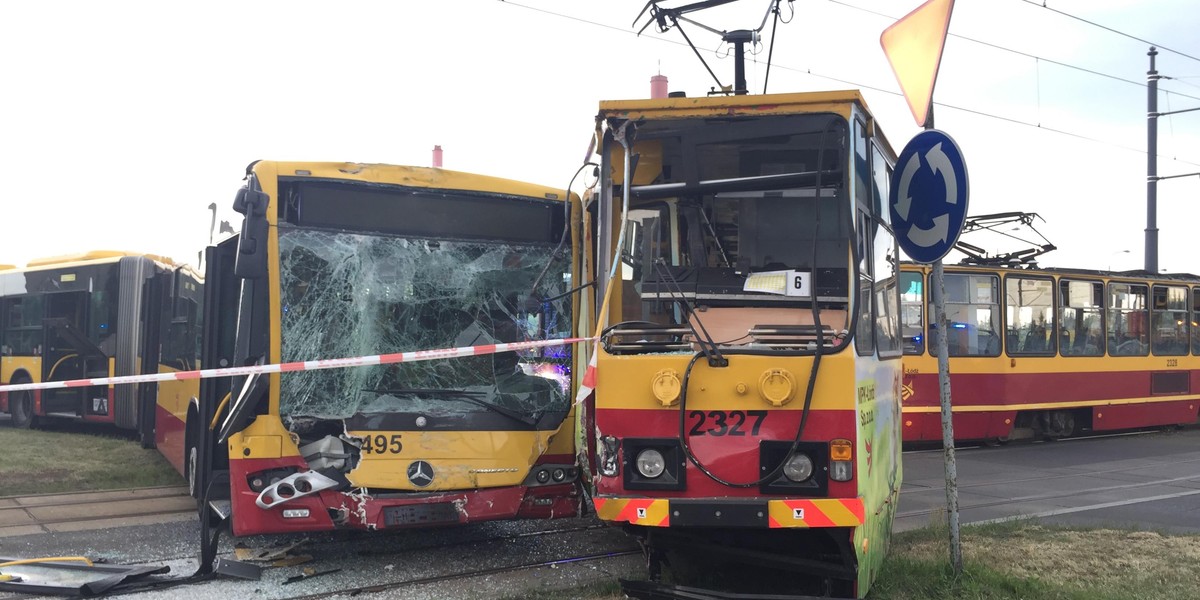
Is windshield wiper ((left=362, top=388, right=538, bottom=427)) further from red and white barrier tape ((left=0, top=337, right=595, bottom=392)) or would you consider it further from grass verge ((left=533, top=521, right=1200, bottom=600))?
grass verge ((left=533, top=521, right=1200, bottom=600))

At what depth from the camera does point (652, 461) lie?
5234 millimetres

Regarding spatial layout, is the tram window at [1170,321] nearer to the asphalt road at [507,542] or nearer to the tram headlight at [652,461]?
the asphalt road at [507,542]

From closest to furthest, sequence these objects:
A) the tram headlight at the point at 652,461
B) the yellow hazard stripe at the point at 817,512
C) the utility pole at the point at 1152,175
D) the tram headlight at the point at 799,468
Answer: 1. the yellow hazard stripe at the point at 817,512
2. the tram headlight at the point at 799,468
3. the tram headlight at the point at 652,461
4. the utility pole at the point at 1152,175

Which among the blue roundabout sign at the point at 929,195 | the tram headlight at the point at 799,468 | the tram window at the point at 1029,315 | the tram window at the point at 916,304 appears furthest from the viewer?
the tram window at the point at 1029,315

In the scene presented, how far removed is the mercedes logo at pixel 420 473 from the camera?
6.46m

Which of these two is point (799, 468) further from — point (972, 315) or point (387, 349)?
point (972, 315)

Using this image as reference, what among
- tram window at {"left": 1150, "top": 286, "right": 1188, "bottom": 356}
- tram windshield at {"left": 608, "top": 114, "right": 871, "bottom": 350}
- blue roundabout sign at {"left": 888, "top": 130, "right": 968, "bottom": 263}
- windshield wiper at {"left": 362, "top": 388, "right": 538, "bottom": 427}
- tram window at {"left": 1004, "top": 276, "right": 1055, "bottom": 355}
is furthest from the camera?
tram window at {"left": 1150, "top": 286, "right": 1188, "bottom": 356}

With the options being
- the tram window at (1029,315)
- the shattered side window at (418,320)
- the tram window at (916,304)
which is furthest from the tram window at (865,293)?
the tram window at (1029,315)

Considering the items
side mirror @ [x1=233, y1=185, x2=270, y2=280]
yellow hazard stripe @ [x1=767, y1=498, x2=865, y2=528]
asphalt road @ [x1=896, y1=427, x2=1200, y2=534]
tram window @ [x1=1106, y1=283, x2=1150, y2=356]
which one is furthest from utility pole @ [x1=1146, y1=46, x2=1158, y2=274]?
side mirror @ [x1=233, y1=185, x2=270, y2=280]

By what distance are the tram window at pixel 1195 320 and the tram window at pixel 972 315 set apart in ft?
20.2

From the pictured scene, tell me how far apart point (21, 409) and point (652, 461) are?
1505 centimetres

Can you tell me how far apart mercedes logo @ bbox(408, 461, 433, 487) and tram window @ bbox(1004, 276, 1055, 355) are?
11.5 metres

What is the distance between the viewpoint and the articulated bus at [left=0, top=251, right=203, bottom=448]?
13.9 m

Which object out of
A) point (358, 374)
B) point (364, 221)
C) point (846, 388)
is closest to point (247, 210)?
point (364, 221)
